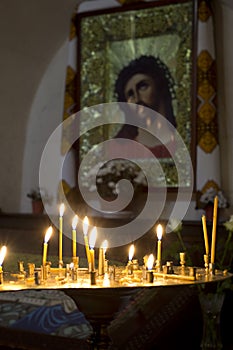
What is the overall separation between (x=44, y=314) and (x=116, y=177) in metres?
1.98

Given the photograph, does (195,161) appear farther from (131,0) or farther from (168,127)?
(131,0)

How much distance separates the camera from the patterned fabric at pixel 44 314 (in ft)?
12.6

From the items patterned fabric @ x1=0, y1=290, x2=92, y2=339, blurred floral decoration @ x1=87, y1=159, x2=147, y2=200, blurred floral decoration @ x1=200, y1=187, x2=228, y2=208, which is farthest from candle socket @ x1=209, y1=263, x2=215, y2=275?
blurred floral decoration @ x1=87, y1=159, x2=147, y2=200

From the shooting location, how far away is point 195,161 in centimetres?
578

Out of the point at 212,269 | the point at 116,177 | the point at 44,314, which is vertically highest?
the point at 116,177

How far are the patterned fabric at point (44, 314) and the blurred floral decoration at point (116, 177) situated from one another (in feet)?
5.34

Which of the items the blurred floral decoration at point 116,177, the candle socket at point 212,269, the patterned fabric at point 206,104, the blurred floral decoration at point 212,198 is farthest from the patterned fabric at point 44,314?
the patterned fabric at point 206,104

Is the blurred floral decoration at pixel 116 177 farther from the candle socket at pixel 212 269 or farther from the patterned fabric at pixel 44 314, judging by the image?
the candle socket at pixel 212 269

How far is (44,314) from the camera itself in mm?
4094

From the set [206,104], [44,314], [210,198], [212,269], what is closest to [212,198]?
[210,198]

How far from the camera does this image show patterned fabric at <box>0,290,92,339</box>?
3.85 meters

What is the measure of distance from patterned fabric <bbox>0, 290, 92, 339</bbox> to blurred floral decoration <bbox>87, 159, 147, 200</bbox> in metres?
1.63

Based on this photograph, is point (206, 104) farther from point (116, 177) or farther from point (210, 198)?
point (116, 177)

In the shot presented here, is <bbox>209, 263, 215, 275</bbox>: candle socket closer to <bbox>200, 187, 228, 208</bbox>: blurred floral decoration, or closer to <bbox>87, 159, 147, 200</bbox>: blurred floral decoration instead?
<bbox>200, 187, 228, 208</bbox>: blurred floral decoration
